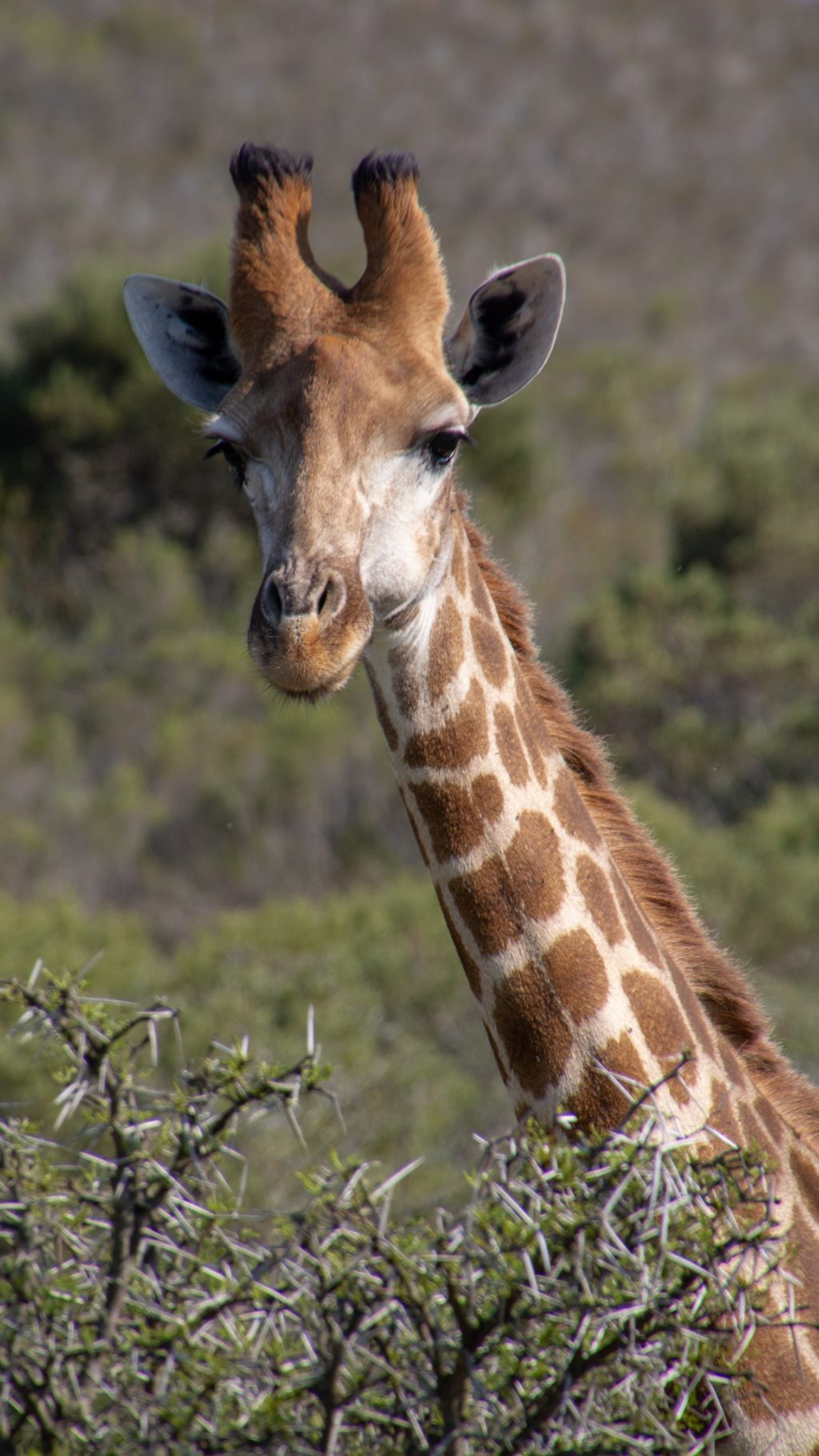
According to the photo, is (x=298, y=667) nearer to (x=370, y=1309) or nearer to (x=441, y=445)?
(x=441, y=445)

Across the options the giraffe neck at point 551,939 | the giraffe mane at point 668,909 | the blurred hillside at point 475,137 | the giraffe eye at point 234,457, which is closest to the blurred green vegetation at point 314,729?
the giraffe mane at point 668,909

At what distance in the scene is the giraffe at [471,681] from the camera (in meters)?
2.80

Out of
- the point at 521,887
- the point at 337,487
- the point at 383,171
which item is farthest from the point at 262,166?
the point at 521,887

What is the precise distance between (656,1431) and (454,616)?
5.41ft

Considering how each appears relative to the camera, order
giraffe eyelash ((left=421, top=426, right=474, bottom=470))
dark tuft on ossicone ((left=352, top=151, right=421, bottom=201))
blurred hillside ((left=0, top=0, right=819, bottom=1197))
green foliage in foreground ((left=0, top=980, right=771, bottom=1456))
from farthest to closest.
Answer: blurred hillside ((left=0, top=0, right=819, bottom=1197))
dark tuft on ossicone ((left=352, top=151, right=421, bottom=201))
giraffe eyelash ((left=421, top=426, right=474, bottom=470))
green foliage in foreground ((left=0, top=980, right=771, bottom=1456))

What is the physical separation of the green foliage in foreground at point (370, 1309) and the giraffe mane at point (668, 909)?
118 centimetres

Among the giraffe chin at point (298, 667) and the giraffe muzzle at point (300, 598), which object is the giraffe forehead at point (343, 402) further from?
the giraffe chin at point (298, 667)

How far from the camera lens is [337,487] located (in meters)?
2.89

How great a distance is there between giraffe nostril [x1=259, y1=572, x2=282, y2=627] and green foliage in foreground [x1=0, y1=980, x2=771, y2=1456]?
31.8 inches

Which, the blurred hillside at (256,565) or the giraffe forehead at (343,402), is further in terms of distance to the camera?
the blurred hillside at (256,565)

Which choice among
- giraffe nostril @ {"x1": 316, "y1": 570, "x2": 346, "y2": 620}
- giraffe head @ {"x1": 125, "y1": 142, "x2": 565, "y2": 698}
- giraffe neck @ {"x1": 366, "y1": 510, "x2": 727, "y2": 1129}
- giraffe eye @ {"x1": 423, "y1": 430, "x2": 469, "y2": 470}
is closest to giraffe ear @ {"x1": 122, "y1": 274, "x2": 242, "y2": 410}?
giraffe head @ {"x1": 125, "y1": 142, "x2": 565, "y2": 698}

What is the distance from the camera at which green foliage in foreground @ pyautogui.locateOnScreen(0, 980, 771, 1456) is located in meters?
1.96

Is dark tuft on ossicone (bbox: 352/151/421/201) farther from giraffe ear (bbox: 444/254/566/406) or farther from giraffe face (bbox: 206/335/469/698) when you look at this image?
giraffe face (bbox: 206/335/469/698)

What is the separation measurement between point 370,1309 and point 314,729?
1172 cm
